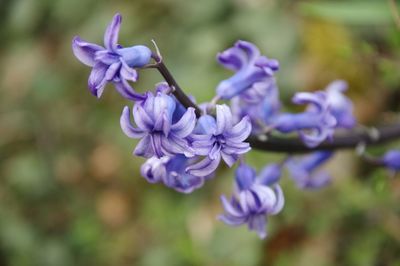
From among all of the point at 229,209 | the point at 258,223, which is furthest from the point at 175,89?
the point at 258,223

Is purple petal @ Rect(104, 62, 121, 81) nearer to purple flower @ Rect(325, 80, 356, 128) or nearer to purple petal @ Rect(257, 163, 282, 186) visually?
purple petal @ Rect(257, 163, 282, 186)

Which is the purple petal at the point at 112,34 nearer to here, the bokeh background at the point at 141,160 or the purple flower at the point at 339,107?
the purple flower at the point at 339,107

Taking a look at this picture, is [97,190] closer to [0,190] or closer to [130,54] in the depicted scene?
[0,190]

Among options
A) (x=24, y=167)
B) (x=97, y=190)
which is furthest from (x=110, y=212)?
(x=24, y=167)

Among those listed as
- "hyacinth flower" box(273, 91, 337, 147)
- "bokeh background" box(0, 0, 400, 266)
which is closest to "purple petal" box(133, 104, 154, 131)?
"hyacinth flower" box(273, 91, 337, 147)

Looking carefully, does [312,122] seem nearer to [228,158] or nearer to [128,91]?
[228,158]

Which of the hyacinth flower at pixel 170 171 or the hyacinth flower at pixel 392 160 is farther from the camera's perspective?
the hyacinth flower at pixel 392 160

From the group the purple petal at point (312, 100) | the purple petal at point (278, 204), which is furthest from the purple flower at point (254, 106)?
the purple petal at point (278, 204)
